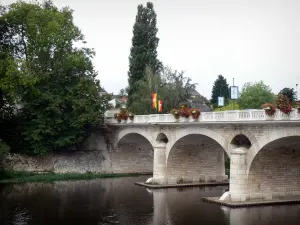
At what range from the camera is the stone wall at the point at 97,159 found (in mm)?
46219

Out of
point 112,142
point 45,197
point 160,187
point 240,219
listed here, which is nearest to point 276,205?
point 240,219

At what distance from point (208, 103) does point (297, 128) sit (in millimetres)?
66637

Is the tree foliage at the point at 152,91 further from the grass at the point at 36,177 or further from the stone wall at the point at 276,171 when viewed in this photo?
the stone wall at the point at 276,171

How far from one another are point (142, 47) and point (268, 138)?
3033 centimetres

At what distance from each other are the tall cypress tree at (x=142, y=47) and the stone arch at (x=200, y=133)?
17490 mm

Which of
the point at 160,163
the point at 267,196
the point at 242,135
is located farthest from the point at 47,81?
the point at 267,196

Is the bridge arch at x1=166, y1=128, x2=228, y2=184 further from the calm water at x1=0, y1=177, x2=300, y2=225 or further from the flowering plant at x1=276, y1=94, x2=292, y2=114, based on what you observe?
the flowering plant at x1=276, y1=94, x2=292, y2=114

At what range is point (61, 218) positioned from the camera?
2667cm

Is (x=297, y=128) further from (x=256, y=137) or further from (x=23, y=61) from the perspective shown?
(x=23, y=61)

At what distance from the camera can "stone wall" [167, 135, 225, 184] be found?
40.4 meters

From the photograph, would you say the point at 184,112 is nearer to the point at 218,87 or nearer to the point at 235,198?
the point at 235,198

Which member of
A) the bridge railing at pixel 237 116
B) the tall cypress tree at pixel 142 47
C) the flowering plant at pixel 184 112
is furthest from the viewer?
the tall cypress tree at pixel 142 47

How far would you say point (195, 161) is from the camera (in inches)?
1634

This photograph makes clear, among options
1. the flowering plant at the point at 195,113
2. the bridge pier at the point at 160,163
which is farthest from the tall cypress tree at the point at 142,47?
the flowering plant at the point at 195,113
